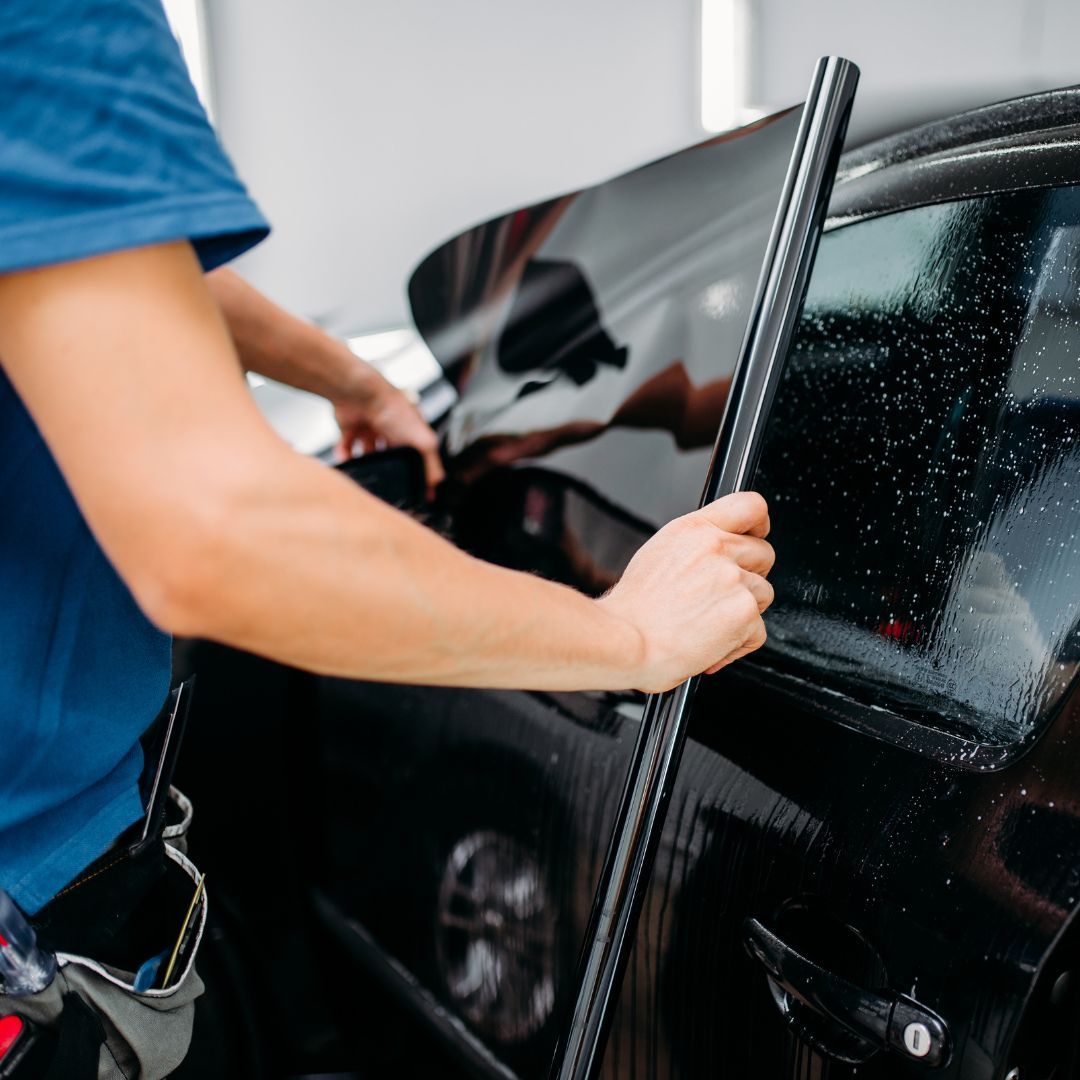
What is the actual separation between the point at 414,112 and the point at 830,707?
11.3 feet

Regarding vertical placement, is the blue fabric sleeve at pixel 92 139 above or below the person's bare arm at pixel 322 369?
above

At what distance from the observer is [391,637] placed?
0.53m

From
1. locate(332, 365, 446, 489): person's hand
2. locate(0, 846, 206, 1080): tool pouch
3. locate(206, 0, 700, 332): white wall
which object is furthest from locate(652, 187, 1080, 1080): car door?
locate(206, 0, 700, 332): white wall

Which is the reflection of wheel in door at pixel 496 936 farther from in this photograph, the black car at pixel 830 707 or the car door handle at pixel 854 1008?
the car door handle at pixel 854 1008

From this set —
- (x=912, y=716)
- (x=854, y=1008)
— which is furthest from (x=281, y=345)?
(x=854, y=1008)

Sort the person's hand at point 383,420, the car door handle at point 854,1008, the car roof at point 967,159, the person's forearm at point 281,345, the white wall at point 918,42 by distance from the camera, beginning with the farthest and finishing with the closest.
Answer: the white wall at point 918,42 → the person's hand at point 383,420 → the person's forearm at point 281,345 → the car roof at point 967,159 → the car door handle at point 854,1008

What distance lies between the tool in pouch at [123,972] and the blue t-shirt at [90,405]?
3cm

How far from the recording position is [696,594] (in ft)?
2.31

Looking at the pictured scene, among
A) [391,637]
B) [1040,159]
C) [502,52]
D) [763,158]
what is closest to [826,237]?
[763,158]

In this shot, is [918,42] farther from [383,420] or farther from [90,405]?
[90,405]

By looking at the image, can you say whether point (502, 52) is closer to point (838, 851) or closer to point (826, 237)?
point (826, 237)

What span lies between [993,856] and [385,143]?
11.9ft

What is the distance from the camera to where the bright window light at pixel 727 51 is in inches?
148

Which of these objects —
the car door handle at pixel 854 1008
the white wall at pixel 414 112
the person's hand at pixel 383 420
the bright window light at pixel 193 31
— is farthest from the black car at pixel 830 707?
the bright window light at pixel 193 31
